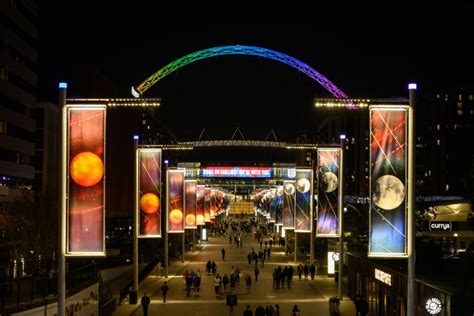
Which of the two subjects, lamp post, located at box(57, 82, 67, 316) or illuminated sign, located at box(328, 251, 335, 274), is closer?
lamp post, located at box(57, 82, 67, 316)

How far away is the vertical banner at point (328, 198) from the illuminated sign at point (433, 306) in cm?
1673

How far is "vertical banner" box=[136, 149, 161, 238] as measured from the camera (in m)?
40.2

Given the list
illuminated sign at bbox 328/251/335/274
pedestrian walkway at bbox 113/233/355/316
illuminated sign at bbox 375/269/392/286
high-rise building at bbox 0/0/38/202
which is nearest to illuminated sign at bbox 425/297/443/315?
illuminated sign at bbox 375/269/392/286

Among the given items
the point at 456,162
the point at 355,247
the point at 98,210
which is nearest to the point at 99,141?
the point at 98,210

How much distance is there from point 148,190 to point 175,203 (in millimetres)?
11421

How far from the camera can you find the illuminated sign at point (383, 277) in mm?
33562

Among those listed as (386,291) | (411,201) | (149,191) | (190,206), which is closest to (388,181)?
(411,201)

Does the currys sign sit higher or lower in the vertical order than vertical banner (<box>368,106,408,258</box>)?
lower

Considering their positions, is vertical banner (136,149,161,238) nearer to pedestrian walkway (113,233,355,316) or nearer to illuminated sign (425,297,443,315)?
pedestrian walkway (113,233,355,316)

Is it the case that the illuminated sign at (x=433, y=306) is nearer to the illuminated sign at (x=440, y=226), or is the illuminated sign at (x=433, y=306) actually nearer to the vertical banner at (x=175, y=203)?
the vertical banner at (x=175, y=203)

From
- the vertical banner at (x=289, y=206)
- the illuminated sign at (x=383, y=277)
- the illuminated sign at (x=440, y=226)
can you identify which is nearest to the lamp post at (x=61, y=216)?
the illuminated sign at (x=383, y=277)

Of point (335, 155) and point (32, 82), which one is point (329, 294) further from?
point (32, 82)

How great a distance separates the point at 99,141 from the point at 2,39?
72.0 metres

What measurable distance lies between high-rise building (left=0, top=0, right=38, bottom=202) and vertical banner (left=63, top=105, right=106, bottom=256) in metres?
64.6
